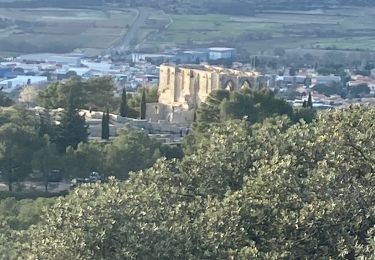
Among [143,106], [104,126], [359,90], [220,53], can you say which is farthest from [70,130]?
[220,53]

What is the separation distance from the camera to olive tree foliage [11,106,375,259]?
1120 centimetres

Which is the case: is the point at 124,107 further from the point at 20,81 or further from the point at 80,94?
the point at 20,81

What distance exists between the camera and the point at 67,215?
1167 cm

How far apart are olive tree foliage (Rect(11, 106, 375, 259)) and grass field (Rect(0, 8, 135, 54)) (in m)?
63.9

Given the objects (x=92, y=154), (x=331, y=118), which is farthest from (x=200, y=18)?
(x=331, y=118)

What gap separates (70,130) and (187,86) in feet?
29.8

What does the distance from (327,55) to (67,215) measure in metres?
63.9

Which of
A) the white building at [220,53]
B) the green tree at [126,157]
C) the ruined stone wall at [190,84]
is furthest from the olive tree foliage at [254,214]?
the white building at [220,53]

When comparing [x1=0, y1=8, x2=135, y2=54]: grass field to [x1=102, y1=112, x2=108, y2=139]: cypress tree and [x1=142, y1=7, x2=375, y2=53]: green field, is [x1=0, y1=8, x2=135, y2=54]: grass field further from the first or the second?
[x1=102, y1=112, x2=108, y2=139]: cypress tree

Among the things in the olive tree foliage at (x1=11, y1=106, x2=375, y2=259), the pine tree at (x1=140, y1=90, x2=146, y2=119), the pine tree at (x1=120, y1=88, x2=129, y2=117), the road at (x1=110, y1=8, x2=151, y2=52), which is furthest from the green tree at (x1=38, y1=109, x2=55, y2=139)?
the road at (x1=110, y1=8, x2=151, y2=52)

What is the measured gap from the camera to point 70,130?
2859 cm

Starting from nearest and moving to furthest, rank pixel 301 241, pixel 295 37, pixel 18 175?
1. pixel 301 241
2. pixel 18 175
3. pixel 295 37

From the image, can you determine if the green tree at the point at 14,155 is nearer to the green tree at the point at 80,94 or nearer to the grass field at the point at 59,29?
the green tree at the point at 80,94

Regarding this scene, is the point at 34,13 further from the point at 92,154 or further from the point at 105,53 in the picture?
the point at 92,154
